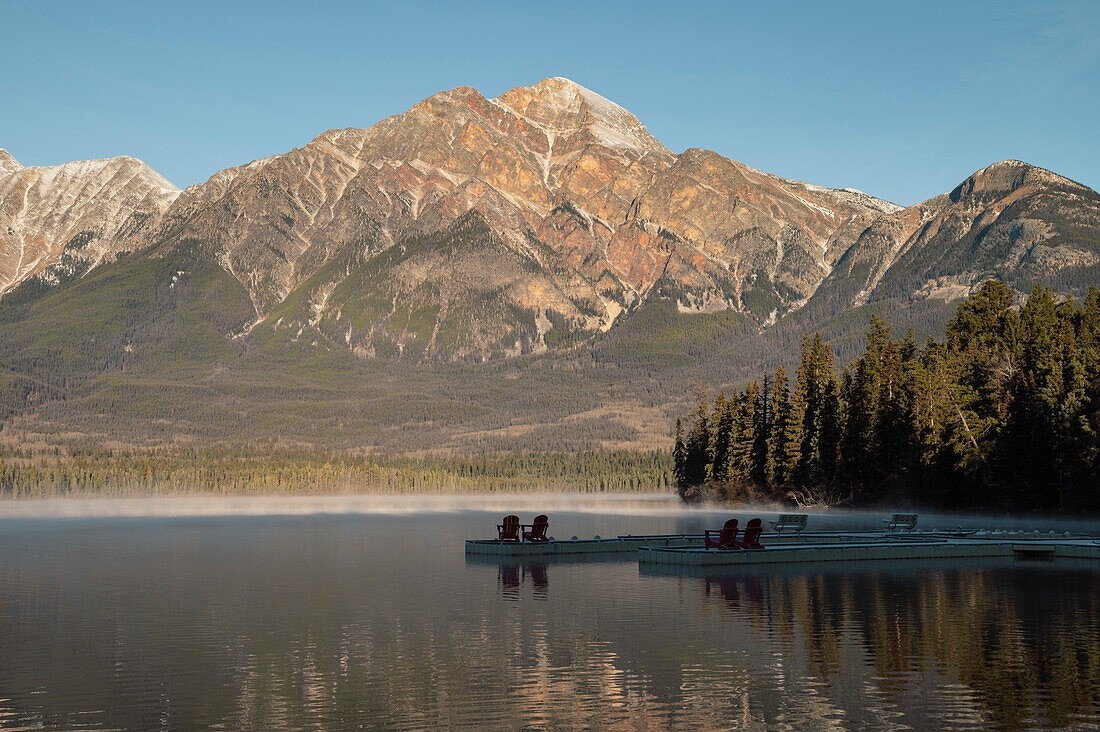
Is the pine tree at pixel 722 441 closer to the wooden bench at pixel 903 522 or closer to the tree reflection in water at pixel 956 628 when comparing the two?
the wooden bench at pixel 903 522

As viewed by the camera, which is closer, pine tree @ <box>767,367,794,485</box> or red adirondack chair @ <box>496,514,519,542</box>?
red adirondack chair @ <box>496,514,519,542</box>

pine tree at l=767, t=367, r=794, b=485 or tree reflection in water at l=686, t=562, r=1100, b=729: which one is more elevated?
pine tree at l=767, t=367, r=794, b=485

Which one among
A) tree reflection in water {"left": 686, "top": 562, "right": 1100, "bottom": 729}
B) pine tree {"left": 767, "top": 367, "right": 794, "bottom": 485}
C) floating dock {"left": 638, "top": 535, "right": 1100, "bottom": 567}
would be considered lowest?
tree reflection in water {"left": 686, "top": 562, "right": 1100, "bottom": 729}

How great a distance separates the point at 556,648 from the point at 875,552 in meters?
41.1

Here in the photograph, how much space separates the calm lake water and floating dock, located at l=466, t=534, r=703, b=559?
11264mm

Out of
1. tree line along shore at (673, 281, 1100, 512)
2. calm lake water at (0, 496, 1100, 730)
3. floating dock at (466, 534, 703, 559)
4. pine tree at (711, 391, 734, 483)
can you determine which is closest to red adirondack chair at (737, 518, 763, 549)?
calm lake water at (0, 496, 1100, 730)

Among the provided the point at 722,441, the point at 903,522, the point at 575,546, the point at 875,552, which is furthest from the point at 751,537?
the point at 722,441

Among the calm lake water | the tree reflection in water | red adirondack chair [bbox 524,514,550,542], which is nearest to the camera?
the calm lake water

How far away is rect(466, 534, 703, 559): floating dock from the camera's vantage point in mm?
78625

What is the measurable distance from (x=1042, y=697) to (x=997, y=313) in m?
132

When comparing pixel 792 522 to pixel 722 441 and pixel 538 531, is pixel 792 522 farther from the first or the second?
pixel 722 441

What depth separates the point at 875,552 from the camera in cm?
7306

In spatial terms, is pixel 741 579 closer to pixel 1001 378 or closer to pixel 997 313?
pixel 1001 378

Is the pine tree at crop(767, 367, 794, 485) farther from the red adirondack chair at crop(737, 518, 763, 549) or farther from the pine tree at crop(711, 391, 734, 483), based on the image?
the red adirondack chair at crop(737, 518, 763, 549)
